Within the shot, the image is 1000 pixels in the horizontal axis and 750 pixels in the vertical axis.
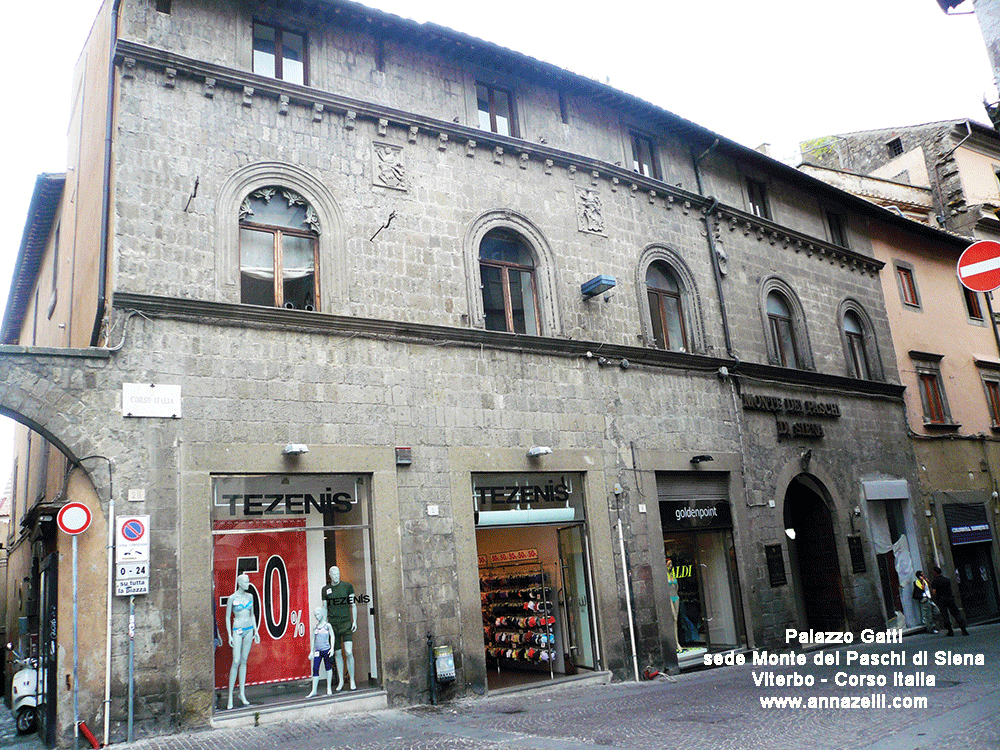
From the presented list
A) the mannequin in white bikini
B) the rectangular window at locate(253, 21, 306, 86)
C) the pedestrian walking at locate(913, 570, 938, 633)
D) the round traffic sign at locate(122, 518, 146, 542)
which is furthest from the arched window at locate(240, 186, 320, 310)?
the pedestrian walking at locate(913, 570, 938, 633)

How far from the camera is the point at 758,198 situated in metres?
20.3

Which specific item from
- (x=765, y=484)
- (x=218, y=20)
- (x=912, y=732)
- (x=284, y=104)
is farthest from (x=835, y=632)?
(x=218, y=20)

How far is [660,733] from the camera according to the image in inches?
359

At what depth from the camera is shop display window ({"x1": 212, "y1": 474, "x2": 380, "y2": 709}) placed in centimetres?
1081

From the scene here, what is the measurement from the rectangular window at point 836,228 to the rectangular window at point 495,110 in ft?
35.3

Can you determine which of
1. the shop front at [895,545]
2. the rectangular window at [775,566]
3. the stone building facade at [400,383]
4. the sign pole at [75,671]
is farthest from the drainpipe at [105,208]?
the shop front at [895,545]

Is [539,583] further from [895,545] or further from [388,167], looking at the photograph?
[895,545]

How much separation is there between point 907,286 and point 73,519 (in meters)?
22.5

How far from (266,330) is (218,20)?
4984 mm

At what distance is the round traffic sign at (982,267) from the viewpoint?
23.0ft

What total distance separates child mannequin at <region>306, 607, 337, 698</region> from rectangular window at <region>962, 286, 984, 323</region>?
2246 cm

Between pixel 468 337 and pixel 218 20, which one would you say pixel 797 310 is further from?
pixel 218 20

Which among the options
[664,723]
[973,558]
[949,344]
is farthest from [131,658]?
[949,344]

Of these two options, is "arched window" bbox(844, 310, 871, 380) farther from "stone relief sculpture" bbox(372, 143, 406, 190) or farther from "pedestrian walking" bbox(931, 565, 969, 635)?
"stone relief sculpture" bbox(372, 143, 406, 190)
